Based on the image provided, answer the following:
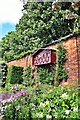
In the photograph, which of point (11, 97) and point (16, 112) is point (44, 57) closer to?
point (11, 97)

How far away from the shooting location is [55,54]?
25.5 feet

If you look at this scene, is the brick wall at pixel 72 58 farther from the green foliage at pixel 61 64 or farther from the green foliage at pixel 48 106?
the green foliage at pixel 48 106

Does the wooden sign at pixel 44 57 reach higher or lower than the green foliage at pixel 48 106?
higher

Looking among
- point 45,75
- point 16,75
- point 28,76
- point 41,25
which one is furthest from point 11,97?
point 41,25

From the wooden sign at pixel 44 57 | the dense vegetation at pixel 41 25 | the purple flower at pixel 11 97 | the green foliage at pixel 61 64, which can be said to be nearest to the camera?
the purple flower at pixel 11 97

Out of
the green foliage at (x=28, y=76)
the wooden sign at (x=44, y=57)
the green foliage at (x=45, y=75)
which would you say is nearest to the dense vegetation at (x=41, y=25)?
the green foliage at (x=28, y=76)

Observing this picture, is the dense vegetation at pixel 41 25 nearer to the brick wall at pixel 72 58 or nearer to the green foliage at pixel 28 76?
the green foliage at pixel 28 76

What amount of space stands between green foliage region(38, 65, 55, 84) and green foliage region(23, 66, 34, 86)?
0.67 metres

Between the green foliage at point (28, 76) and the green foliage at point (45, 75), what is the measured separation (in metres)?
0.67

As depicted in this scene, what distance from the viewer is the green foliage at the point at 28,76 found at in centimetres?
926

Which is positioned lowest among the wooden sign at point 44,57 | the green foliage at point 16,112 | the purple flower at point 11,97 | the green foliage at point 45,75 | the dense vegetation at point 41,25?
the green foliage at point 16,112

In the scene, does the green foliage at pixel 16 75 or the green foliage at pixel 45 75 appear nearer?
the green foliage at pixel 45 75

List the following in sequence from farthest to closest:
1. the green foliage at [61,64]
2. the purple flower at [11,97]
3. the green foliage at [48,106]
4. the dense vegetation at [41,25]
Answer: the dense vegetation at [41,25]
the green foliage at [61,64]
the purple flower at [11,97]
the green foliage at [48,106]

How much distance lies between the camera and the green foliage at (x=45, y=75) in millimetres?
7848
